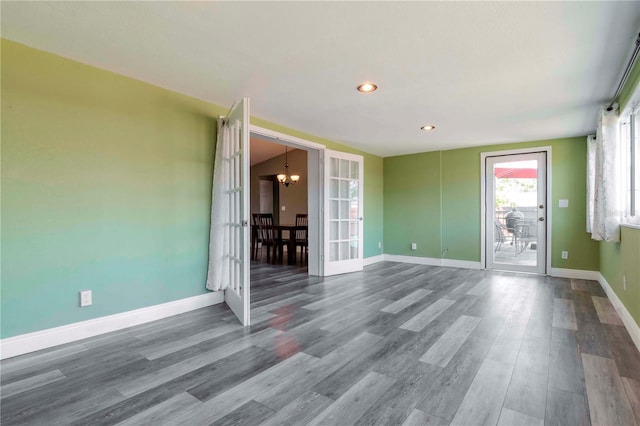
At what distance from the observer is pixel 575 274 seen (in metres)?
4.77

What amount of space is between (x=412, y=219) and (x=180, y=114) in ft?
15.2

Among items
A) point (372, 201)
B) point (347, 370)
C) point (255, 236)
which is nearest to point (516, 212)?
point (372, 201)

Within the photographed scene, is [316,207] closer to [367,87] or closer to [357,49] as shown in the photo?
[367,87]

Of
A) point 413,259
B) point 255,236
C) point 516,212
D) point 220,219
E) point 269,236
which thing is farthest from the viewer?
point 255,236

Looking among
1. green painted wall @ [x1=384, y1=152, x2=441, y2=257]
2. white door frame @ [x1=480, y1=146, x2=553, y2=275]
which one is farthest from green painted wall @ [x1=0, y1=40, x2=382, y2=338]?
white door frame @ [x1=480, y1=146, x2=553, y2=275]

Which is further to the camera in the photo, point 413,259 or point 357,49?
point 413,259

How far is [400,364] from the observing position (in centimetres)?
210

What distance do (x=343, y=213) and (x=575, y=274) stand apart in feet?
12.1

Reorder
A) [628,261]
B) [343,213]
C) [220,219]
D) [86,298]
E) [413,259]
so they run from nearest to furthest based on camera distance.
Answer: [86,298]
[628,261]
[220,219]
[343,213]
[413,259]

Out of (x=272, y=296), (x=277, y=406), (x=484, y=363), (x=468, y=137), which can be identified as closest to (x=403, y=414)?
(x=277, y=406)

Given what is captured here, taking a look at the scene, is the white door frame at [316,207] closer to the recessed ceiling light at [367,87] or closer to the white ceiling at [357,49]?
the white ceiling at [357,49]

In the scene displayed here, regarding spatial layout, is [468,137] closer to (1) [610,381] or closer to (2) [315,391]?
(1) [610,381]

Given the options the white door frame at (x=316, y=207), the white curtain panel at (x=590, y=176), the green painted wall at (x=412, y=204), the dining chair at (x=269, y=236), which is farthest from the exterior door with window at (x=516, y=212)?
the dining chair at (x=269, y=236)

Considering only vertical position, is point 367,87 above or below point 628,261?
above
